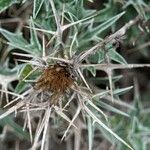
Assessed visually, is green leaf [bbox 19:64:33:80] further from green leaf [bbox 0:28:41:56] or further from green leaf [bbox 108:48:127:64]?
green leaf [bbox 108:48:127:64]

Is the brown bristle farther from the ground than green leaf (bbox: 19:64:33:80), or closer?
closer

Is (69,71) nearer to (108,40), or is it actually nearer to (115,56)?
(108,40)

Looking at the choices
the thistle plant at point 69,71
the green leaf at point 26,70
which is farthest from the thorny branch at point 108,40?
the green leaf at point 26,70

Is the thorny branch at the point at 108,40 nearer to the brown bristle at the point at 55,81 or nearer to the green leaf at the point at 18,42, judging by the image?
the brown bristle at the point at 55,81

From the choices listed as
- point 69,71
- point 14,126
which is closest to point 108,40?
point 69,71

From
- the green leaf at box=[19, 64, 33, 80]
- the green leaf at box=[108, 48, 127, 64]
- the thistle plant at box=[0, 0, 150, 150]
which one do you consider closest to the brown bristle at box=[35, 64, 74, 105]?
the thistle plant at box=[0, 0, 150, 150]

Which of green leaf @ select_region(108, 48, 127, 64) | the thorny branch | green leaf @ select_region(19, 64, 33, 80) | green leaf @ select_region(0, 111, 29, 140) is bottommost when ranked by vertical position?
green leaf @ select_region(0, 111, 29, 140)

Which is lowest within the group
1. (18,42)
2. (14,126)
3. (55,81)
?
(14,126)
